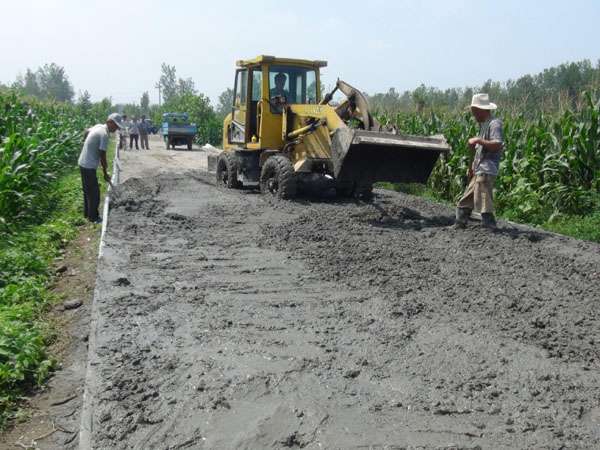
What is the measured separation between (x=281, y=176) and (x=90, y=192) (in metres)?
3.28

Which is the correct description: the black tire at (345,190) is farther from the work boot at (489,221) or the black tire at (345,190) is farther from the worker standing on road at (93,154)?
the worker standing on road at (93,154)

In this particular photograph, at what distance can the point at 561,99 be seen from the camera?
11.3 metres

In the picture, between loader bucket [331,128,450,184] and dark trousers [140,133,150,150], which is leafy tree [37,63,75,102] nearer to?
dark trousers [140,133,150,150]

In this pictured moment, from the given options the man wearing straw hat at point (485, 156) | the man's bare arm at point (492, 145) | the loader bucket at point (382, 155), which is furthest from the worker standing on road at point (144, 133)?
the man's bare arm at point (492, 145)

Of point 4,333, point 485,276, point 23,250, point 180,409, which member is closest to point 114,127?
point 23,250

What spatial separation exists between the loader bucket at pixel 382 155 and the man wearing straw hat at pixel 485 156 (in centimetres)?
123

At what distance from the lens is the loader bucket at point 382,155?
920cm

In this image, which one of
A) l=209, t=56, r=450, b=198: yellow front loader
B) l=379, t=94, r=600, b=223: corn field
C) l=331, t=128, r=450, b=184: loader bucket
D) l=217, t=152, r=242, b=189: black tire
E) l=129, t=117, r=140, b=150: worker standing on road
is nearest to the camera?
l=331, t=128, r=450, b=184: loader bucket

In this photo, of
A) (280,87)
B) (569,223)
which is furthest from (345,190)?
(569,223)

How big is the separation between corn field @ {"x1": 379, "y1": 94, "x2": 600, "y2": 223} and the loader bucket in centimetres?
186

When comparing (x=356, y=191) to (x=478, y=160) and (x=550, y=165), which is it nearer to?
(x=550, y=165)

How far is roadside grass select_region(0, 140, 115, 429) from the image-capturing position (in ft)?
13.6

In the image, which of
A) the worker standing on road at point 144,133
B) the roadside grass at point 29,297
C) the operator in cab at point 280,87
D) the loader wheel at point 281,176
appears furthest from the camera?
the worker standing on road at point 144,133

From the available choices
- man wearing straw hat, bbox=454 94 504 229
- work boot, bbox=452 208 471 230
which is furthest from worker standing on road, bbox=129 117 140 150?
man wearing straw hat, bbox=454 94 504 229
